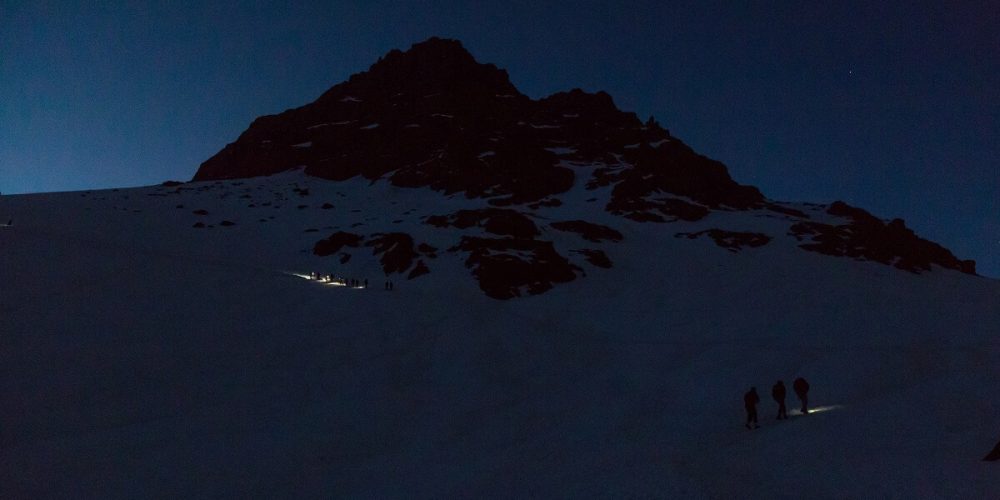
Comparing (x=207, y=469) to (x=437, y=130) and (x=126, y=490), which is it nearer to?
(x=126, y=490)

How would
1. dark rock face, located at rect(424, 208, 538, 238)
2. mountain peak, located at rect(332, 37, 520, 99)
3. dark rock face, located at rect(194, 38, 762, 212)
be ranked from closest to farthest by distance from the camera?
dark rock face, located at rect(424, 208, 538, 238), dark rock face, located at rect(194, 38, 762, 212), mountain peak, located at rect(332, 37, 520, 99)

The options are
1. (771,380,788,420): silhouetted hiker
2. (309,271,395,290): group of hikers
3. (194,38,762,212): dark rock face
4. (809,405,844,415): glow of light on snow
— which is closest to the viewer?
(771,380,788,420): silhouetted hiker

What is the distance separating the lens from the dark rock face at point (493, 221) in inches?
1975

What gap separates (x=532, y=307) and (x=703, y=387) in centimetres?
1535

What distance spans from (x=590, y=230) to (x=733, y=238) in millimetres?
15555

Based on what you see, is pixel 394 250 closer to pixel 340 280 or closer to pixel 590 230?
pixel 340 280

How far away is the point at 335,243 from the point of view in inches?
1984

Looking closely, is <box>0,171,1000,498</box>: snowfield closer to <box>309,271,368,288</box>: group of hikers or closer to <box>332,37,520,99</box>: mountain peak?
<box>309,271,368,288</box>: group of hikers

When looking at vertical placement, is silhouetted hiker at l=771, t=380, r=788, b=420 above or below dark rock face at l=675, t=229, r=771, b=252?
below

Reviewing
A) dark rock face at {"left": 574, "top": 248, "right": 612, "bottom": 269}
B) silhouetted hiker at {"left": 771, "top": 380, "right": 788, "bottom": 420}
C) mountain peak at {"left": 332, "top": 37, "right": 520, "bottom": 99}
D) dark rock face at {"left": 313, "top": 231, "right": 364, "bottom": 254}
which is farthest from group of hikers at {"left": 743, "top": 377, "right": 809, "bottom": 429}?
mountain peak at {"left": 332, "top": 37, "right": 520, "bottom": 99}

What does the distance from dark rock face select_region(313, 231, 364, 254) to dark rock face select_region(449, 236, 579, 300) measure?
1065cm

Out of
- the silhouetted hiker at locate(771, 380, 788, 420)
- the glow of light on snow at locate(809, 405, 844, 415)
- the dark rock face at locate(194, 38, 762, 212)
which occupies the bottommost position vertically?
the glow of light on snow at locate(809, 405, 844, 415)

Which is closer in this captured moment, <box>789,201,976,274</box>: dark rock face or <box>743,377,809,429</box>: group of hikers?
<box>743,377,809,429</box>: group of hikers

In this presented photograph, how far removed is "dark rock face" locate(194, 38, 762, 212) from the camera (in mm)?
83812
